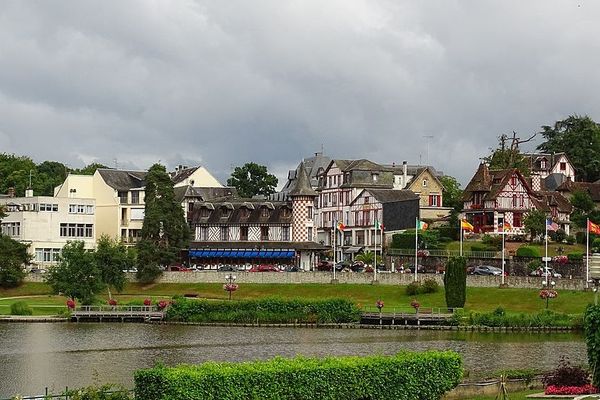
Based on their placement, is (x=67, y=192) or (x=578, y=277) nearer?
(x=578, y=277)

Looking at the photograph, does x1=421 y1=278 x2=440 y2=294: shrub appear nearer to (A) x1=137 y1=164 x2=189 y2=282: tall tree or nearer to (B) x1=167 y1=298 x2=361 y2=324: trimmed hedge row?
(B) x1=167 y1=298 x2=361 y2=324: trimmed hedge row

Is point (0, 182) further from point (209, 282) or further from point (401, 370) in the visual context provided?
point (401, 370)

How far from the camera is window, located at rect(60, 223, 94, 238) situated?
132 metres

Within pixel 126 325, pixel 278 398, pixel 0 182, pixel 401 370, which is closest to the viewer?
pixel 278 398

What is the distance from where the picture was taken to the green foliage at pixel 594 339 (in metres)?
38.3

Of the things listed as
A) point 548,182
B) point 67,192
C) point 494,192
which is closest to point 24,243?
point 67,192

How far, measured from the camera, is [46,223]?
130500mm

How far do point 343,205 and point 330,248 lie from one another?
1013 cm

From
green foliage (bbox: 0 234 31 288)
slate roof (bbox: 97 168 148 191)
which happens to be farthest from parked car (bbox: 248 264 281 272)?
slate roof (bbox: 97 168 148 191)

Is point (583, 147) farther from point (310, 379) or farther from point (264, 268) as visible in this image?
point (310, 379)

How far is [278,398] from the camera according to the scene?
117ft

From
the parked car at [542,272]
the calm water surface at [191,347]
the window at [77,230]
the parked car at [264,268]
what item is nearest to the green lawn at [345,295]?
the parked car at [264,268]

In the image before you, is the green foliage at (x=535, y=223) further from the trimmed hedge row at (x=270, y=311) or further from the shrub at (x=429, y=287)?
the trimmed hedge row at (x=270, y=311)

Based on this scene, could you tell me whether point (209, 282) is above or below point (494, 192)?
below
